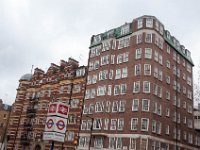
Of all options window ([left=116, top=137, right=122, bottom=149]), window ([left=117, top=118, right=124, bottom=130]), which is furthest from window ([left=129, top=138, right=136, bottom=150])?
window ([left=117, top=118, right=124, bottom=130])

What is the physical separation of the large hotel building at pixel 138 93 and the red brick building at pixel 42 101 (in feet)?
11.5

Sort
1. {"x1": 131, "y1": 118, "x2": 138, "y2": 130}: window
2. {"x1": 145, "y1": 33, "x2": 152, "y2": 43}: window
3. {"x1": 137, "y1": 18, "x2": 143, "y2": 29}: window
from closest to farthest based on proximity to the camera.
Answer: {"x1": 131, "y1": 118, "x2": 138, "y2": 130}: window < {"x1": 145, "y1": 33, "x2": 152, "y2": 43}: window < {"x1": 137, "y1": 18, "x2": 143, "y2": 29}: window

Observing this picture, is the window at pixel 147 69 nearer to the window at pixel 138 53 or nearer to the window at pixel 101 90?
the window at pixel 138 53

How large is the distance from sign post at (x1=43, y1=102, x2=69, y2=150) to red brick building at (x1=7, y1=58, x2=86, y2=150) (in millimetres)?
42191

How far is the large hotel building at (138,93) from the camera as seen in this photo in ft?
144

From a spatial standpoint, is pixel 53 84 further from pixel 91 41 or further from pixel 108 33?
pixel 108 33

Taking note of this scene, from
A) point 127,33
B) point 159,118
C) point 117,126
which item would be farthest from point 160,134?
point 127,33

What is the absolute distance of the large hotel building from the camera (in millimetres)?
44031

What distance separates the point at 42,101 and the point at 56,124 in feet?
186

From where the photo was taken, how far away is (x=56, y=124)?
11.7 m

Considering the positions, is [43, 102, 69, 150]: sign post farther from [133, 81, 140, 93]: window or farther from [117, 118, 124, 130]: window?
[117, 118, 124, 130]: window

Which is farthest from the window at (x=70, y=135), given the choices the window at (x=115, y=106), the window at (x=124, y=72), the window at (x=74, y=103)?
the window at (x=124, y=72)

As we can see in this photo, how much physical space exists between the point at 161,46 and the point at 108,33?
464 inches

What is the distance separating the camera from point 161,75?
48531 millimetres
